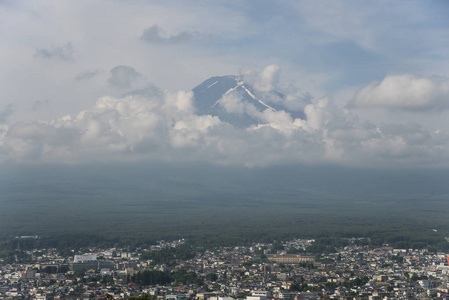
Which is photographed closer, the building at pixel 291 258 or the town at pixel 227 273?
the town at pixel 227 273

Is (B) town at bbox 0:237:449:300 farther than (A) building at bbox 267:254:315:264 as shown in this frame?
No

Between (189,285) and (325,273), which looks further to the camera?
(325,273)

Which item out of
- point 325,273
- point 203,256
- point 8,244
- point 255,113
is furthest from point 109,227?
point 255,113

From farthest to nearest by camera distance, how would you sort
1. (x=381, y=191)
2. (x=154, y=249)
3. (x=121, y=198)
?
(x=381, y=191) < (x=121, y=198) < (x=154, y=249)

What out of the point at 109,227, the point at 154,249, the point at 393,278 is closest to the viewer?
the point at 393,278

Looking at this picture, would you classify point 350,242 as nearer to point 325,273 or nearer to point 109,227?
point 325,273

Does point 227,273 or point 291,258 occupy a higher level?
point 291,258

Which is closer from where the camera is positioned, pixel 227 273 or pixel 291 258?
pixel 227 273

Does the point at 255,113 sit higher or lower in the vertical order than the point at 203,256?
higher
